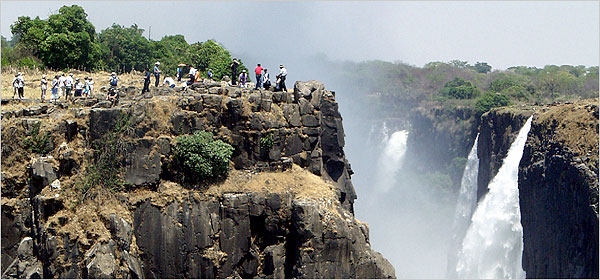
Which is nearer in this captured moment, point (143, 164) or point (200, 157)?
point (143, 164)

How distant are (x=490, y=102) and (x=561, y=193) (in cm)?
5890

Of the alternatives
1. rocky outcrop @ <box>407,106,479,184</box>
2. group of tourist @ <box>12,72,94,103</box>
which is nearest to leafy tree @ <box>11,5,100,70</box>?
group of tourist @ <box>12,72,94,103</box>

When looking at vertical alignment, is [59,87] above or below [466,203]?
above

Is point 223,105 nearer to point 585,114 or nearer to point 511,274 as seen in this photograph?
point 585,114

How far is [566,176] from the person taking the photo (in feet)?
150

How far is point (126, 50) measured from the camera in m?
61.7

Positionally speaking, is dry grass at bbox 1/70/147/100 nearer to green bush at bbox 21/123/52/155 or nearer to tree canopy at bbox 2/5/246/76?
tree canopy at bbox 2/5/246/76

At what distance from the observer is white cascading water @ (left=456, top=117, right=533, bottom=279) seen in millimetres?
56219

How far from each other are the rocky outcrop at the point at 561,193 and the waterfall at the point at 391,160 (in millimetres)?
75426

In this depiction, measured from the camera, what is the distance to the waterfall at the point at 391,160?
12962 cm

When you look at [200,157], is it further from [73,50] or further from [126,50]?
[126,50]

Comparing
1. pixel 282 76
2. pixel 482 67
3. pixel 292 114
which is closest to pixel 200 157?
pixel 292 114

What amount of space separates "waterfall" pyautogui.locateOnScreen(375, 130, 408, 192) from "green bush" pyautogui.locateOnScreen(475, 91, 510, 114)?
90.6 feet

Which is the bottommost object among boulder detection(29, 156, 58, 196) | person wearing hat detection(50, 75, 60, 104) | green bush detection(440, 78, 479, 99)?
boulder detection(29, 156, 58, 196)
